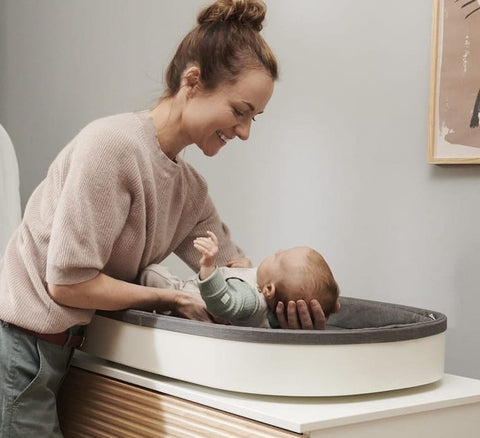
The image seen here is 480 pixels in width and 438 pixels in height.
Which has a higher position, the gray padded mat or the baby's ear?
the baby's ear

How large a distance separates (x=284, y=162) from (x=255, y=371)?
936 millimetres

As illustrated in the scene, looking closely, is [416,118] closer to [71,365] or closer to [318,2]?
[318,2]

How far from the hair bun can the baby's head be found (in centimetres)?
43

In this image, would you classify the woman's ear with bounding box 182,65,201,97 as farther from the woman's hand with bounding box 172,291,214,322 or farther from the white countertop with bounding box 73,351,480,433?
the white countertop with bounding box 73,351,480,433

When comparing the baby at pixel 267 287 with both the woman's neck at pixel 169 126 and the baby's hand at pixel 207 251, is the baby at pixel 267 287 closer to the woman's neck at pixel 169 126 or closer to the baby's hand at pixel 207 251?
the baby's hand at pixel 207 251

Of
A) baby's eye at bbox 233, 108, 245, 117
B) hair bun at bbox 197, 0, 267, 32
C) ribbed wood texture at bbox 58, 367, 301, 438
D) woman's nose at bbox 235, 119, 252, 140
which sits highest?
hair bun at bbox 197, 0, 267, 32

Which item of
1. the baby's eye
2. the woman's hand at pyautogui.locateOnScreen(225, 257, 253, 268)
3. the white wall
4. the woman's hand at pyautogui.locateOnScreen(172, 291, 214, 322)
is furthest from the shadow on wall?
the baby's eye

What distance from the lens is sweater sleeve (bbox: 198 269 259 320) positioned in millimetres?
1367

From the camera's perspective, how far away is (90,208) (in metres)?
1.37

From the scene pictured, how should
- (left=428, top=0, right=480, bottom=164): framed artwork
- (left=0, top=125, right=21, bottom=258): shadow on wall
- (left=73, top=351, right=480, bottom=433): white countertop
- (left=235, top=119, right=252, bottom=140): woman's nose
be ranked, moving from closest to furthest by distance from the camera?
1. (left=73, top=351, right=480, bottom=433): white countertop
2. (left=235, top=119, right=252, bottom=140): woman's nose
3. (left=428, top=0, right=480, bottom=164): framed artwork
4. (left=0, top=125, right=21, bottom=258): shadow on wall

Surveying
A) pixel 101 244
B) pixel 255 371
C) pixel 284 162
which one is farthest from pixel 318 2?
pixel 255 371

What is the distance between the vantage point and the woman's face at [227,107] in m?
1.44

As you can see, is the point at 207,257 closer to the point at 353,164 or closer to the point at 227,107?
the point at 227,107

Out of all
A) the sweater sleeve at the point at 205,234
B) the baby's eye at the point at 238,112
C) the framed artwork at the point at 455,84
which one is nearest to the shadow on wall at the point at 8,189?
the sweater sleeve at the point at 205,234
